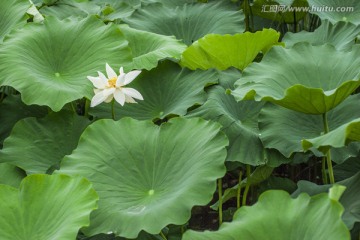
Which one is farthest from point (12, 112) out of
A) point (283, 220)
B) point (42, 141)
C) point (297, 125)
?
point (283, 220)

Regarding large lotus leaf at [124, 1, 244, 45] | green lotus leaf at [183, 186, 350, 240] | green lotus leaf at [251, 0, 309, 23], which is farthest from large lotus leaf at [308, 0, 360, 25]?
green lotus leaf at [183, 186, 350, 240]

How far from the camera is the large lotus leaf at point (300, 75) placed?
1864mm

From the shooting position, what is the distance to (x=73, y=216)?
1.66 m

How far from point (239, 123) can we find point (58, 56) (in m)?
0.60

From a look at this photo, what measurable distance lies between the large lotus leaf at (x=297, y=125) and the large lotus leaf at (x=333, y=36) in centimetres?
36

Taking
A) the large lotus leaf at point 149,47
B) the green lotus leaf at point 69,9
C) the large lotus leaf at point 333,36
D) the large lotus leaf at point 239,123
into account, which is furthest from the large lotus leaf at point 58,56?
the large lotus leaf at point 333,36

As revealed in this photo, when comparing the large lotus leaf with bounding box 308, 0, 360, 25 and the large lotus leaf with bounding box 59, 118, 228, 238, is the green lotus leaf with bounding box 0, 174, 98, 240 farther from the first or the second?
the large lotus leaf with bounding box 308, 0, 360, 25

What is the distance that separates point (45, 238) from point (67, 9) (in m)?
1.36

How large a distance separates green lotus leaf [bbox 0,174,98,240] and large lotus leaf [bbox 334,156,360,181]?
2.69 ft

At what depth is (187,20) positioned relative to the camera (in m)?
2.69

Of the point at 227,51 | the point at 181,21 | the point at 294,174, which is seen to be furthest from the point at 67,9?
the point at 294,174

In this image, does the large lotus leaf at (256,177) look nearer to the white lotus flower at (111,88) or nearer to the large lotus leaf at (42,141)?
the white lotus flower at (111,88)

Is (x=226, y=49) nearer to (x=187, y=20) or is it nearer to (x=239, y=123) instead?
(x=239, y=123)

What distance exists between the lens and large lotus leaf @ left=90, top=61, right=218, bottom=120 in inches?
86.4
